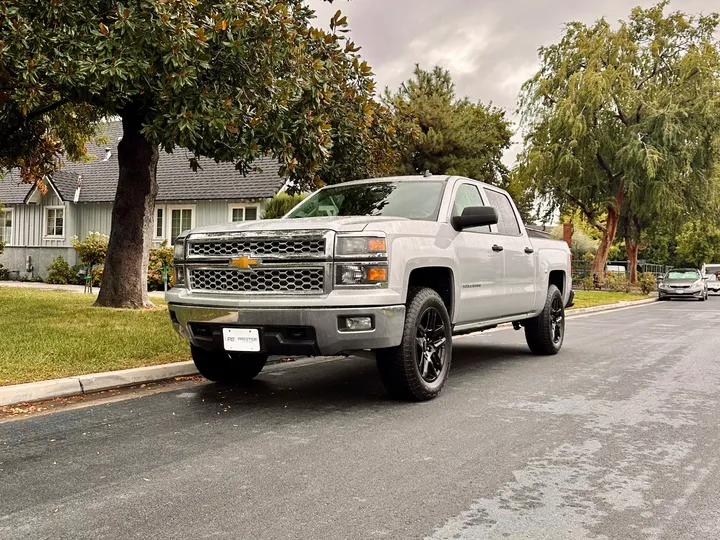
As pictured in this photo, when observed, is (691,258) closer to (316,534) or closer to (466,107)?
(466,107)

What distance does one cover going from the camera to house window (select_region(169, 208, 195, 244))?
26.5 meters

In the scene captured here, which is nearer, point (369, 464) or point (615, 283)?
point (369, 464)

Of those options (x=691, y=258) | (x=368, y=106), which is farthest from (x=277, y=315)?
(x=691, y=258)

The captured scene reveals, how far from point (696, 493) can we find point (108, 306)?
1134 centimetres

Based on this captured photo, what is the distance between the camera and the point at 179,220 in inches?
1057

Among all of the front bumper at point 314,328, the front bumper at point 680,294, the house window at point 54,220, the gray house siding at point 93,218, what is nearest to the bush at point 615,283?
the front bumper at point 680,294

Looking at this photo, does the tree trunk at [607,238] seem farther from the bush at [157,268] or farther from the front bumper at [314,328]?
the front bumper at [314,328]

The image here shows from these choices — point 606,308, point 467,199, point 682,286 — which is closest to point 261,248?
point 467,199

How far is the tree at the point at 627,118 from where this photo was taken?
31.7m

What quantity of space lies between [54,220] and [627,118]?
85.6 feet

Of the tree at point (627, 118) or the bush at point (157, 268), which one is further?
the tree at point (627, 118)

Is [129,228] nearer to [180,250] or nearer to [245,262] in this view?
[180,250]

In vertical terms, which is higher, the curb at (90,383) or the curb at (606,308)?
the curb at (90,383)

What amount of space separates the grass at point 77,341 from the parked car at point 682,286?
84.4ft
